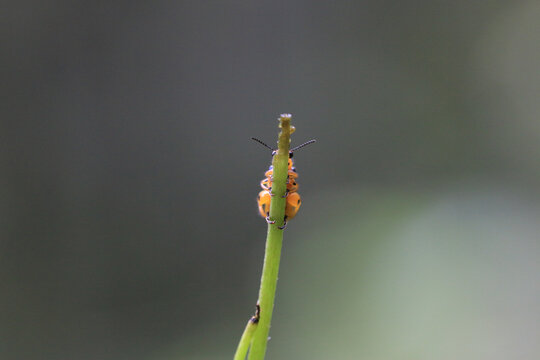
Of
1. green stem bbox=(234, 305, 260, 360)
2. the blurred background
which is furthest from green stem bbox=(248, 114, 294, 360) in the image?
the blurred background

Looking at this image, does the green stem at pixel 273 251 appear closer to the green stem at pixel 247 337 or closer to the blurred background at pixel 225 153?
the green stem at pixel 247 337

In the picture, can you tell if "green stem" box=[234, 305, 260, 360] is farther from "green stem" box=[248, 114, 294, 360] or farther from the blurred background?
the blurred background

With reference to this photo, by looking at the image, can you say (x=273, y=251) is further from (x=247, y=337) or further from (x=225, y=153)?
(x=225, y=153)

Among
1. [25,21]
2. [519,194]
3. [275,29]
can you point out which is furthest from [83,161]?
[519,194]

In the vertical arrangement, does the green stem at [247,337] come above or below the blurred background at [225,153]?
below

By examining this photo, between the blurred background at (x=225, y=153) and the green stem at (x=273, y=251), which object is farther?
the blurred background at (x=225, y=153)

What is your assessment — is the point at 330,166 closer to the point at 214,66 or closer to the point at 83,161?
the point at 214,66

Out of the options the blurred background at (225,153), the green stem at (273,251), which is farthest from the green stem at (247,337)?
the blurred background at (225,153)
